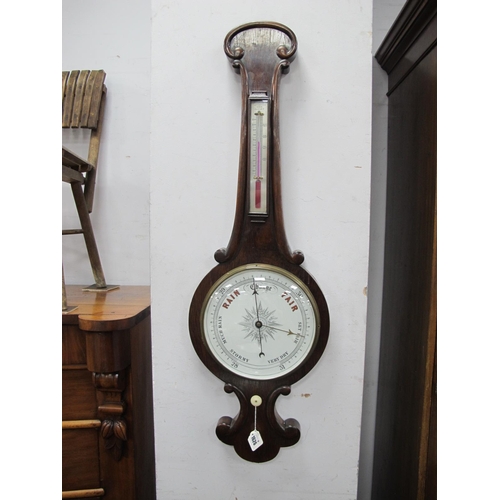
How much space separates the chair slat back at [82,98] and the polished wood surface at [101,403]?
2.46ft

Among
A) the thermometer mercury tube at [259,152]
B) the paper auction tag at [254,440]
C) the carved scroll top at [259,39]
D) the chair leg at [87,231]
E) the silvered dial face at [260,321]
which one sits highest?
the carved scroll top at [259,39]

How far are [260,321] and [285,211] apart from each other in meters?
0.29

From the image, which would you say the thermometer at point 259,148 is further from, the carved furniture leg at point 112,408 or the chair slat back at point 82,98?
the chair slat back at point 82,98

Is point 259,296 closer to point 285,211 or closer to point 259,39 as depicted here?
point 285,211

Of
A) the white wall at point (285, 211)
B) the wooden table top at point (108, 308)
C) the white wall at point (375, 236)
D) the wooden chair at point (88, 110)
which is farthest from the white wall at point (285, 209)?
the wooden chair at point (88, 110)

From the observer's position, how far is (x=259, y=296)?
96cm

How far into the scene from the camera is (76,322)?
3.28ft

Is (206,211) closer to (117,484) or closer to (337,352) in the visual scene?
(337,352)

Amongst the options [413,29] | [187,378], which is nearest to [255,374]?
[187,378]

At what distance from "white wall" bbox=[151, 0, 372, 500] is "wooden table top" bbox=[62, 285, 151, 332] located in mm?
98

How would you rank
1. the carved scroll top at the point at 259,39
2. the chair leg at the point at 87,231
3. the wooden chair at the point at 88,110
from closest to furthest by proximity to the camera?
the carved scroll top at the point at 259,39, the chair leg at the point at 87,231, the wooden chair at the point at 88,110

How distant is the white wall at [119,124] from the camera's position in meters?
1.46

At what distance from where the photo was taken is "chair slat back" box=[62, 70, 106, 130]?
1.40 m

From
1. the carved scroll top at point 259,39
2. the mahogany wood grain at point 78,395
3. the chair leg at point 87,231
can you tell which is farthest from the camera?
the chair leg at point 87,231
